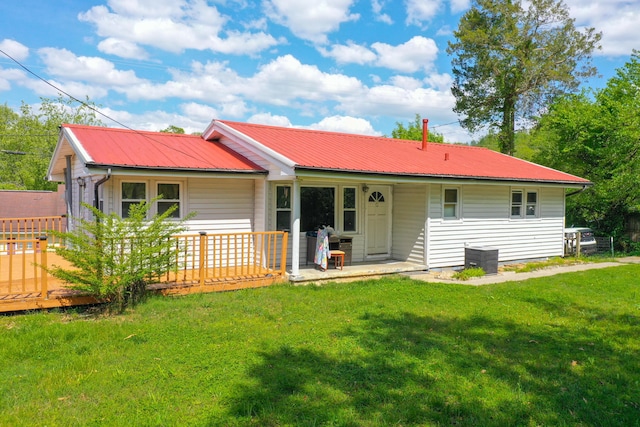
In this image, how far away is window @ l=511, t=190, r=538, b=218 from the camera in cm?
1387

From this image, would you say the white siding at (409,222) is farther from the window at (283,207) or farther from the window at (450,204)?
the window at (283,207)

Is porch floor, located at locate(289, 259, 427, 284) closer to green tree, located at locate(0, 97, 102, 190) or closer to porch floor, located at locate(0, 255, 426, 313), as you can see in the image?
porch floor, located at locate(0, 255, 426, 313)

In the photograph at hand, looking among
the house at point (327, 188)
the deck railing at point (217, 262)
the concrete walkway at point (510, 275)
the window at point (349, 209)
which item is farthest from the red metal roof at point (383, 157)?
the concrete walkway at point (510, 275)

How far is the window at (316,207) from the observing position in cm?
1162

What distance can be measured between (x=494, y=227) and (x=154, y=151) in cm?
936

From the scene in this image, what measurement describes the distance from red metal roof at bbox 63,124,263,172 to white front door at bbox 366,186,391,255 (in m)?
3.55

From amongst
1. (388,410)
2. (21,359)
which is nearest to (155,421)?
(388,410)

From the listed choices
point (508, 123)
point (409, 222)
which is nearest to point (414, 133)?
point (508, 123)

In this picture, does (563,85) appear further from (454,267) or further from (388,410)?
(388,410)

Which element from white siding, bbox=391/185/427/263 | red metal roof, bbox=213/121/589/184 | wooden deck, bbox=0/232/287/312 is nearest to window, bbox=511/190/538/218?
red metal roof, bbox=213/121/589/184

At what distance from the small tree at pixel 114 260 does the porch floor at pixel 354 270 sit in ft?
10.1

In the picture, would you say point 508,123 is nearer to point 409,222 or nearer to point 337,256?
point 409,222

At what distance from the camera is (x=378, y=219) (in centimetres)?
1287

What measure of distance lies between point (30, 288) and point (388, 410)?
6543 millimetres
